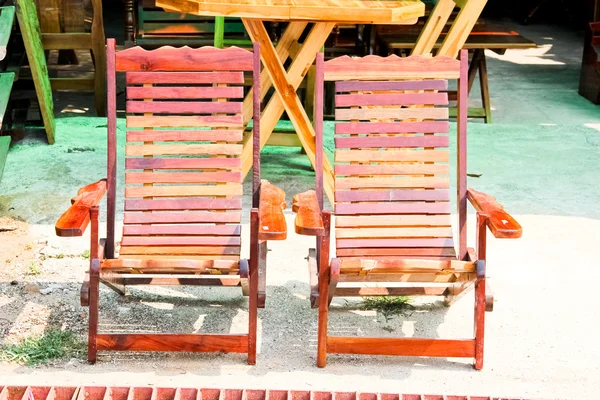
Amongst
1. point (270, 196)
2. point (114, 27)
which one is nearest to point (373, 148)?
point (270, 196)

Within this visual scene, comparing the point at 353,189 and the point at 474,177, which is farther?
the point at 474,177

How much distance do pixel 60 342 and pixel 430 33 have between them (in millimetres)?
3039

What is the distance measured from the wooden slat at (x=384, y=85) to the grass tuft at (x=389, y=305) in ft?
3.19

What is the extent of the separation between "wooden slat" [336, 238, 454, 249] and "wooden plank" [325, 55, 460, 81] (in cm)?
71

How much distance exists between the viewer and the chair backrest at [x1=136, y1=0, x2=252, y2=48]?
7245 millimetres

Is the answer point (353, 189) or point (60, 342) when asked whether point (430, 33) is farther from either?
point (60, 342)

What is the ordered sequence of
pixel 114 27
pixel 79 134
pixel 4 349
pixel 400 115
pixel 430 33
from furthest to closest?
pixel 114 27 < pixel 79 134 < pixel 430 33 < pixel 400 115 < pixel 4 349

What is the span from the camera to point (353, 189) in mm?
4051

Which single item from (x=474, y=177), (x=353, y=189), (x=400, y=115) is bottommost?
(x=474, y=177)

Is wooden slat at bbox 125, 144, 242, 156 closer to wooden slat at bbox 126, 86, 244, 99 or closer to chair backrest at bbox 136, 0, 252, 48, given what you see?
wooden slat at bbox 126, 86, 244, 99

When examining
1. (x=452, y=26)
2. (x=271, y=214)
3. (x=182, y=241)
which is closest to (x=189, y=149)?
(x=182, y=241)

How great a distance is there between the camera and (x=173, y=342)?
11.8ft

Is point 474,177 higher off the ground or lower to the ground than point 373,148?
lower

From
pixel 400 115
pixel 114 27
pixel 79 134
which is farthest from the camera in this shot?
pixel 114 27
